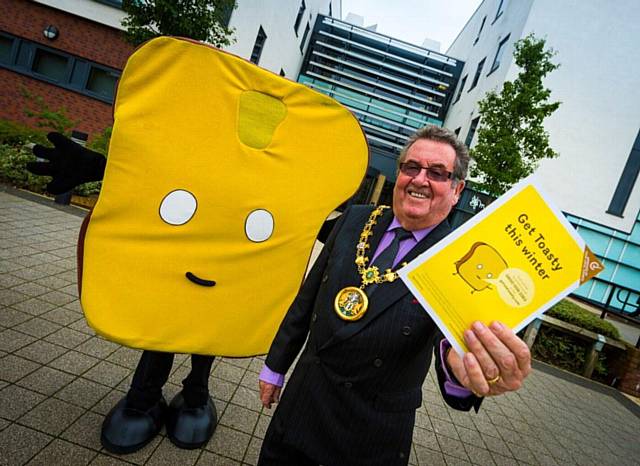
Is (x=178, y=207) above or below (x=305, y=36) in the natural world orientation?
below

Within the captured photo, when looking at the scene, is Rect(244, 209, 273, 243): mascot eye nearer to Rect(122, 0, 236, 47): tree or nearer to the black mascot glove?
the black mascot glove

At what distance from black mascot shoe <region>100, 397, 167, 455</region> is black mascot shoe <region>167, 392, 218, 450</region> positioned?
117mm

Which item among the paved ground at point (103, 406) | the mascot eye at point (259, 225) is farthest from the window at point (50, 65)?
the mascot eye at point (259, 225)

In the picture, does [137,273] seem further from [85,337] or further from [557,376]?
[557,376]

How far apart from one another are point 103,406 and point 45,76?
12110mm

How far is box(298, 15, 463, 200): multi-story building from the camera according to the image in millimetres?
22141

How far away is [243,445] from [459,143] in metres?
2.35

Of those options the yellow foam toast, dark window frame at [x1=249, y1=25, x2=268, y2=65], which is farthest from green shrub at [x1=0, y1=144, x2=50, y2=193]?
dark window frame at [x1=249, y1=25, x2=268, y2=65]

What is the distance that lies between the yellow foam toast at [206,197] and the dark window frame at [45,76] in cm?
1123

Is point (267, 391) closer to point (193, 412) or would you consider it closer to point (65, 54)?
point (193, 412)

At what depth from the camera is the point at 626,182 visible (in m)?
14.5

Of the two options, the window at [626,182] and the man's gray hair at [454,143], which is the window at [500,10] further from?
the man's gray hair at [454,143]

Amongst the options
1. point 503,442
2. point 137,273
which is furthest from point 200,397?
point 503,442

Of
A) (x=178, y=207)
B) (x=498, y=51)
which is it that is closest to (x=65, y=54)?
(x=178, y=207)
